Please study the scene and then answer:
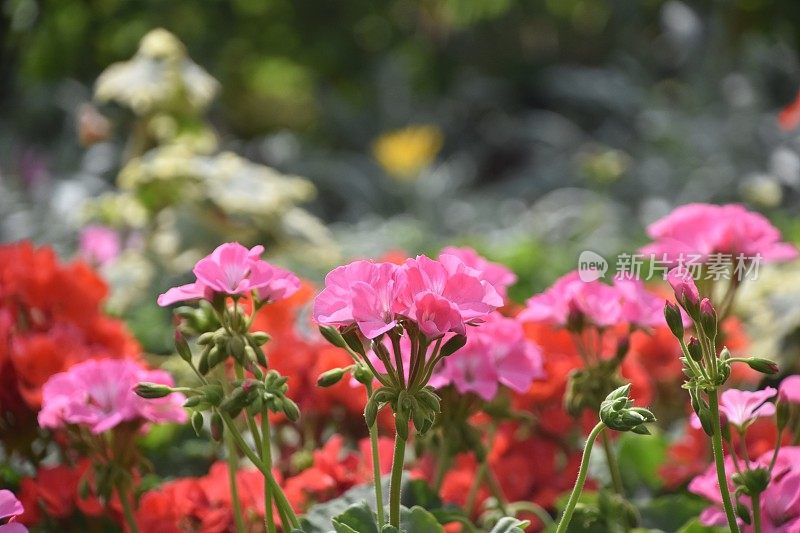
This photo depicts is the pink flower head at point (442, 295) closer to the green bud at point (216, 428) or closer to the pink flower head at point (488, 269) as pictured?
the green bud at point (216, 428)

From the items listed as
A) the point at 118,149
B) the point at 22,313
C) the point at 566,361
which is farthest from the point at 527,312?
the point at 118,149

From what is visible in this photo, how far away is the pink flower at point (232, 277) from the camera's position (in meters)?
0.69

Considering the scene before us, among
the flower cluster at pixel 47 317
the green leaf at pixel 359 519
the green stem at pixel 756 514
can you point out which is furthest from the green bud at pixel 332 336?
the flower cluster at pixel 47 317

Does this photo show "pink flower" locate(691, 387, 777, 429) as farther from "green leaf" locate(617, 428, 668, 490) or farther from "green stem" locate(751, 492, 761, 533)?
"green leaf" locate(617, 428, 668, 490)

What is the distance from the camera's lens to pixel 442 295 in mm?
641

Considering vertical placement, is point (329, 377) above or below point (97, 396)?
above

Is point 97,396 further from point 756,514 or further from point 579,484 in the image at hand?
point 756,514

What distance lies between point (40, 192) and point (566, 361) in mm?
2990

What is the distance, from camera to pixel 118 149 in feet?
13.3

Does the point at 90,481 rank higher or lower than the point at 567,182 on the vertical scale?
lower

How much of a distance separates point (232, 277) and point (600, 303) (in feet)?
1.26

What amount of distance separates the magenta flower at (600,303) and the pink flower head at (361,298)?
0.31 metres

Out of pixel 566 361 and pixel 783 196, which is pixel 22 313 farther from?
pixel 783 196

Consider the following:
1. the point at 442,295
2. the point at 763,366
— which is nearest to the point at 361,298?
the point at 442,295
